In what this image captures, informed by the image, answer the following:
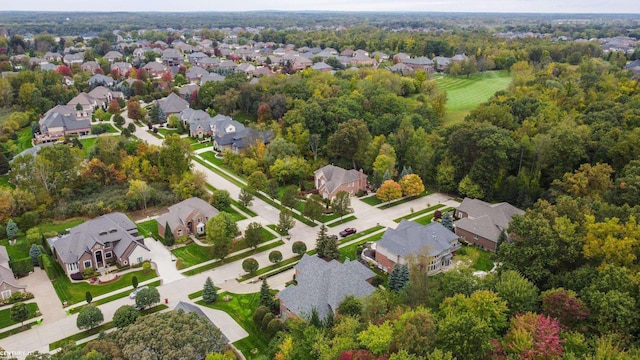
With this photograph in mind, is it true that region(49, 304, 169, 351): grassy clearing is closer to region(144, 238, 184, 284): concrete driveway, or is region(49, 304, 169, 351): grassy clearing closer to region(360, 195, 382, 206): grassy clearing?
region(144, 238, 184, 284): concrete driveway

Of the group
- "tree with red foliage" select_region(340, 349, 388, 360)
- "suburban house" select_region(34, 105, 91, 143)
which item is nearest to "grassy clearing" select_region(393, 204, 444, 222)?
"tree with red foliage" select_region(340, 349, 388, 360)

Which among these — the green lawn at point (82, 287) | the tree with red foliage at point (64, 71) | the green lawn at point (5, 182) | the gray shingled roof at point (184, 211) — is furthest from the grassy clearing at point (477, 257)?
the tree with red foliage at point (64, 71)

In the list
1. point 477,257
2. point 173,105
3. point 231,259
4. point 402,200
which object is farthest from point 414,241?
point 173,105

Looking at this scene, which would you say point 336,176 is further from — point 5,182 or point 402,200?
point 5,182

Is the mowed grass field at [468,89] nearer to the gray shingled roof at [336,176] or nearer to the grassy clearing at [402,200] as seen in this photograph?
the grassy clearing at [402,200]

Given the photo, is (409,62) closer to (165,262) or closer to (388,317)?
(165,262)

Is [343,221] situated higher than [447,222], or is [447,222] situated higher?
[447,222]

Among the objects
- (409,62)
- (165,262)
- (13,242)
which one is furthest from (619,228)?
(409,62)
